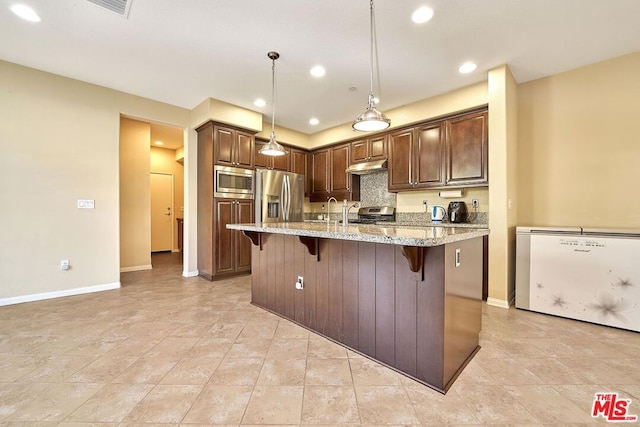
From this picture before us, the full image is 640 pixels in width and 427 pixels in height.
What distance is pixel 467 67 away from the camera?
9.86ft

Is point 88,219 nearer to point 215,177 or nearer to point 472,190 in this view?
point 215,177

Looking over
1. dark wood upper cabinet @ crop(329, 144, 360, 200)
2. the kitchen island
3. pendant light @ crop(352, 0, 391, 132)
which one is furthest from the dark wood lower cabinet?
dark wood upper cabinet @ crop(329, 144, 360, 200)

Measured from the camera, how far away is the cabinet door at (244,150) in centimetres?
429

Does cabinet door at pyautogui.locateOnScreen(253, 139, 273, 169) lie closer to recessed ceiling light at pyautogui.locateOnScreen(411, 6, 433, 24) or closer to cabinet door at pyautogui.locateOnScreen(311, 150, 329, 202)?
cabinet door at pyautogui.locateOnScreen(311, 150, 329, 202)

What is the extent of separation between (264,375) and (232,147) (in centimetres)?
349

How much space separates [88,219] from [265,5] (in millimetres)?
3511

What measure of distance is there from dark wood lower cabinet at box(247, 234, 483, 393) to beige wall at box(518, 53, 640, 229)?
6.65 feet

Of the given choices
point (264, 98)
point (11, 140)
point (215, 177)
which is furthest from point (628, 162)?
point (11, 140)

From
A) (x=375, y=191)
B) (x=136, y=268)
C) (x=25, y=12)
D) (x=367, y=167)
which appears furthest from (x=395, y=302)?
(x=136, y=268)

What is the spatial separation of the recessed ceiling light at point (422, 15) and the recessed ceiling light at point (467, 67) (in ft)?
3.27

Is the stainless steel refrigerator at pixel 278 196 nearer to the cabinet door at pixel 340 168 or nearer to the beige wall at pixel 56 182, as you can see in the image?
the cabinet door at pixel 340 168

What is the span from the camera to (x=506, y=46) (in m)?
2.62

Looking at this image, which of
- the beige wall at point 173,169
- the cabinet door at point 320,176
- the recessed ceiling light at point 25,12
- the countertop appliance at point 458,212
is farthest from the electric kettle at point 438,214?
the beige wall at point 173,169

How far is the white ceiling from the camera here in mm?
2154
